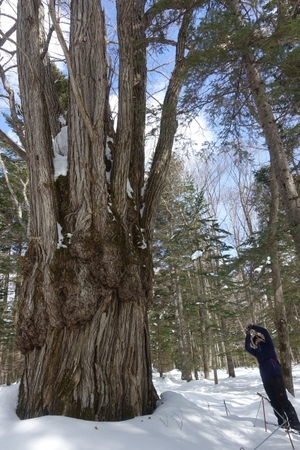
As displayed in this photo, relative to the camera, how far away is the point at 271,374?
360 centimetres

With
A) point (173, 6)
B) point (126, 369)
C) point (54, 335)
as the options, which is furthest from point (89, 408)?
point (173, 6)

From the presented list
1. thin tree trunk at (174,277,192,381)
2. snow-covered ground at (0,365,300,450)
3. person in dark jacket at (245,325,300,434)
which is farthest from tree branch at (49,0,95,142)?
thin tree trunk at (174,277,192,381)

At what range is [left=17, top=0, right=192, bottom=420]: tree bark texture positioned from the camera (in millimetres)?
2867

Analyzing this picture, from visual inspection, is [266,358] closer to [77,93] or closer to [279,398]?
[279,398]

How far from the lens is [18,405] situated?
299 centimetres

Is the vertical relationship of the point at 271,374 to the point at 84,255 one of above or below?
below

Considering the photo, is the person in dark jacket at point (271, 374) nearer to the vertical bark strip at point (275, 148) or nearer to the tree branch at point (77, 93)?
the vertical bark strip at point (275, 148)

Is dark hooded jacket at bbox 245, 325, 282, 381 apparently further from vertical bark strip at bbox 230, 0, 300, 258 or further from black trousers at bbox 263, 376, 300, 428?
vertical bark strip at bbox 230, 0, 300, 258

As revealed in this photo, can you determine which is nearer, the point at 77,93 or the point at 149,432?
the point at 149,432

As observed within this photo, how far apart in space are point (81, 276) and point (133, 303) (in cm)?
67

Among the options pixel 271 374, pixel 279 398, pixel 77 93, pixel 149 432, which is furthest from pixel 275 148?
pixel 149 432

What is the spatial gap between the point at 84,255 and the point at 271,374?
2629 millimetres

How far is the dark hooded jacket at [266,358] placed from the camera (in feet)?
11.9

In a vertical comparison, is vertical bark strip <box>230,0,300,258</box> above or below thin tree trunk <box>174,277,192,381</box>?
above
